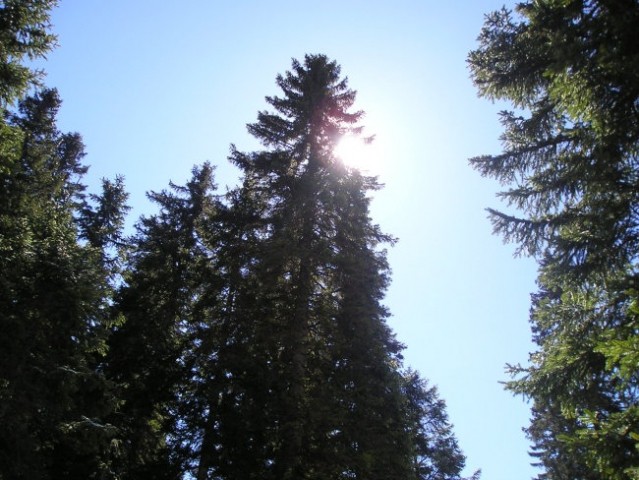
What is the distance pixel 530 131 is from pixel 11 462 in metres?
13.8

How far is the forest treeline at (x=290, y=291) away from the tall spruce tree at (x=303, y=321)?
74 millimetres

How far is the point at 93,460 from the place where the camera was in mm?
14844

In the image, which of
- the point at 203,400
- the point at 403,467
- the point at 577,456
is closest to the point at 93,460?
the point at 203,400

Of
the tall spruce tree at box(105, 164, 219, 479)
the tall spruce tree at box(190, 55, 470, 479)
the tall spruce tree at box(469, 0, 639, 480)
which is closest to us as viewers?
the tall spruce tree at box(469, 0, 639, 480)

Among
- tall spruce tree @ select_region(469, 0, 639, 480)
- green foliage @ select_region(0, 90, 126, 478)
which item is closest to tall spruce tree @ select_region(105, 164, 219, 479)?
green foliage @ select_region(0, 90, 126, 478)

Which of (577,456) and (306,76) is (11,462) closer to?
(577,456)

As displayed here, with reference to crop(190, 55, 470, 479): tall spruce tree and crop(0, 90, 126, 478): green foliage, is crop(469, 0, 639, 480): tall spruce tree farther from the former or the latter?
crop(0, 90, 126, 478): green foliage

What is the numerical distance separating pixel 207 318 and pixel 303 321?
5.03m

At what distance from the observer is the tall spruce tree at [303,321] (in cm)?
1303

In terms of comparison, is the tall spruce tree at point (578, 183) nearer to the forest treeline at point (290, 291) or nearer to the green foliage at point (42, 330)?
the forest treeline at point (290, 291)

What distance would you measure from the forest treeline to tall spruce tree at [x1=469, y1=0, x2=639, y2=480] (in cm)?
4

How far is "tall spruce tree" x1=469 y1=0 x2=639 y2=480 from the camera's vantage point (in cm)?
792

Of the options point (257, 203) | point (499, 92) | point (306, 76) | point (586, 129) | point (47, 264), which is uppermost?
point (306, 76)

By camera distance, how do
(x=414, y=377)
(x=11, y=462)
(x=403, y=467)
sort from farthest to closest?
1. (x=414, y=377)
2. (x=403, y=467)
3. (x=11, y=462)
